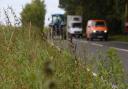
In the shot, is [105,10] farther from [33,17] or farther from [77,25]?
[33,17]

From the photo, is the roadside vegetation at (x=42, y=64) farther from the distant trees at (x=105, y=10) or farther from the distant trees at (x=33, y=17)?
the distant trees at (x=105, y=10)

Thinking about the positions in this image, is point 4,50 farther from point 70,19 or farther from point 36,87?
point 70,19

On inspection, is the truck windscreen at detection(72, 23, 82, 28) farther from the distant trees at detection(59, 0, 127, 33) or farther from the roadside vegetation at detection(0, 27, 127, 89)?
the roadside vegetation at detection(0, 27, 127, 89)

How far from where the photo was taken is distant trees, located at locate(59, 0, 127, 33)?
6219cm

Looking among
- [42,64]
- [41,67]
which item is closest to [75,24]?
[42,64]

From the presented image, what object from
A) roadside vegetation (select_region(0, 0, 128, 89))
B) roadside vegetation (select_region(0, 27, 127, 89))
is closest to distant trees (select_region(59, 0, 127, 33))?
roadside vegetation (select_region(0, 0, 128, 89))

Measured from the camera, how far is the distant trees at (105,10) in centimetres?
6219

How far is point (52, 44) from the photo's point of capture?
10.7m

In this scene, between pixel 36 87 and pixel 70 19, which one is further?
pixel 70 19

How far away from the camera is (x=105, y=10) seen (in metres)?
69.6

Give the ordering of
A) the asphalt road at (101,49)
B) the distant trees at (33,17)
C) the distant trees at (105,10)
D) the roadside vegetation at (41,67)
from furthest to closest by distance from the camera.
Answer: the distant trees at (105,10) < the distant trees at (33,17) < the asphalt road at (101,49) < the roadside vegetation at (41,67)

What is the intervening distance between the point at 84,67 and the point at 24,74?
1153mm

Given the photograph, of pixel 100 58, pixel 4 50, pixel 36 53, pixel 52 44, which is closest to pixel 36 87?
pixel 100 58

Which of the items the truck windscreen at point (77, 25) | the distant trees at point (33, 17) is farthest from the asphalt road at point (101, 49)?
the truck windscreen at point (77, 25)
